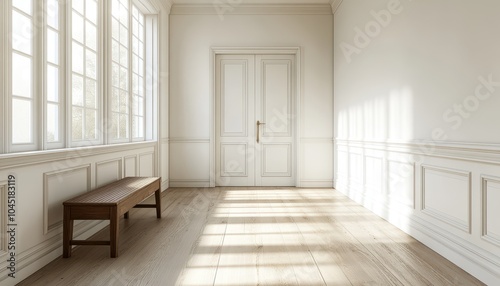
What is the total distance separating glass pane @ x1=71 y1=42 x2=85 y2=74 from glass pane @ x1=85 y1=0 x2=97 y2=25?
40 cm

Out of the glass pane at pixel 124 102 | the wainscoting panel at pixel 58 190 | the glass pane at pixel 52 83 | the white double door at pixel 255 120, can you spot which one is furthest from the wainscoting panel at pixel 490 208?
the white double door at pixel 255 120

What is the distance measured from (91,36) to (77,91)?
0.63m

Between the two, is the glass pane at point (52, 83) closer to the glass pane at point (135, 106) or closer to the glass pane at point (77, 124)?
the glass pane at point (77, 124)

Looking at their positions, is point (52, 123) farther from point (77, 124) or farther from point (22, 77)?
point (22, 77)

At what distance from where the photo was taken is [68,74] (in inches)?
110

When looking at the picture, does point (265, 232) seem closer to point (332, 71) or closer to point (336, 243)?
point (336, 243)

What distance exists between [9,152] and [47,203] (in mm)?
512

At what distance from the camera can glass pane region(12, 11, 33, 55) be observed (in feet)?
7.20

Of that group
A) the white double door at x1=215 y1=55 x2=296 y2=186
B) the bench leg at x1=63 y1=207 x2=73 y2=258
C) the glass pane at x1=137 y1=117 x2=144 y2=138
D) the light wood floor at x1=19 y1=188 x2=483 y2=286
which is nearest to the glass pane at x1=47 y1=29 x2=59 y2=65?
the bench leg at x1=63 y1=207 x2=73 y2=258

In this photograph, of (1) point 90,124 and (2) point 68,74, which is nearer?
(2) point 68,74

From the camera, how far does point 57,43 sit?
2684 millimetres

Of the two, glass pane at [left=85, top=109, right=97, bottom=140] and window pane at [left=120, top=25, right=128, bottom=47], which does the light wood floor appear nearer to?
glass pane at [left=85, top=109, right=97, bottom=140]

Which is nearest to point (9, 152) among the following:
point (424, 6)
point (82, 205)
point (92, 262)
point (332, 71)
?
point (82, 205)

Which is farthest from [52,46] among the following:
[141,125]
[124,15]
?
[141,125]
